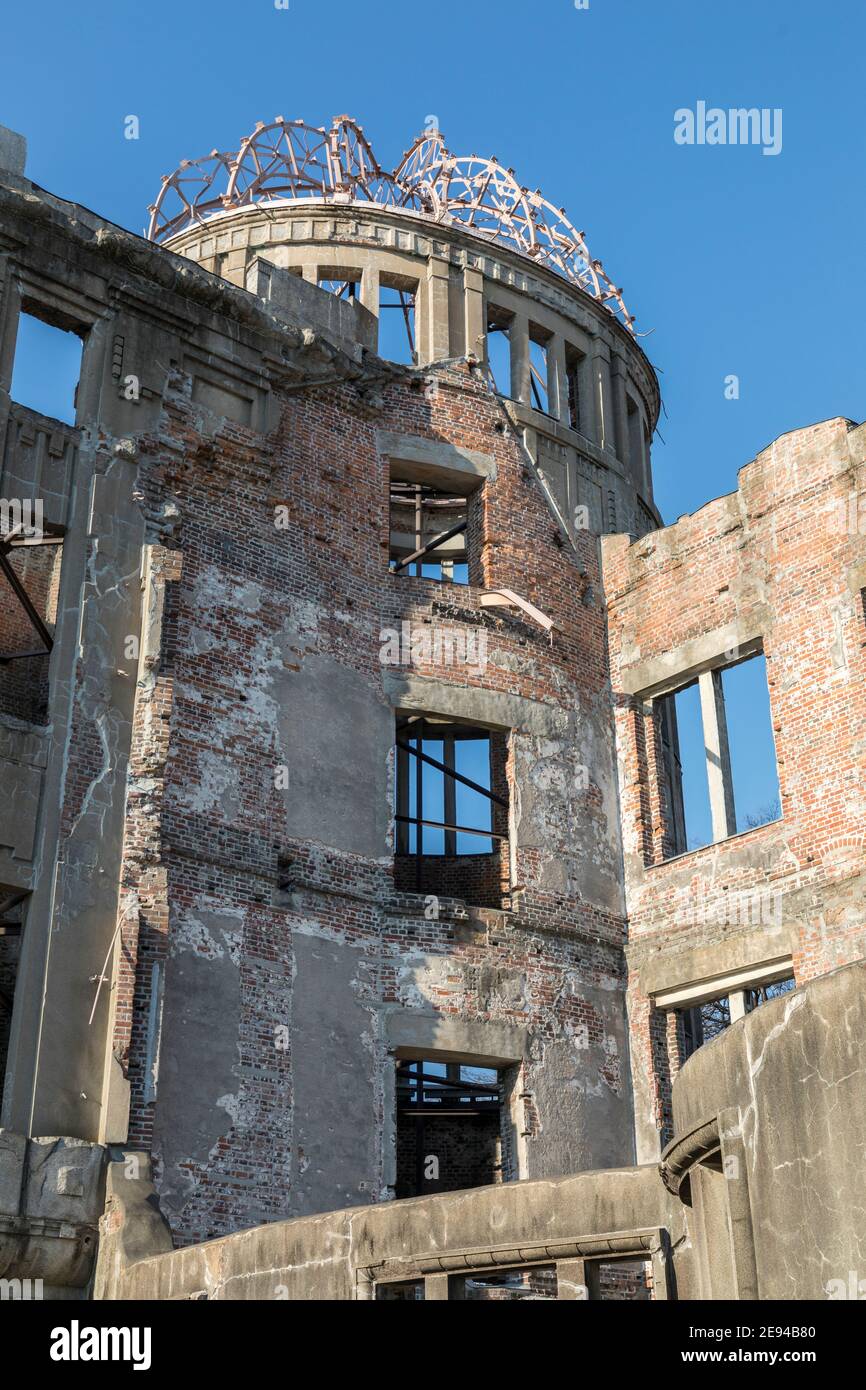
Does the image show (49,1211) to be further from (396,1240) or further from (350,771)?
(350,771)

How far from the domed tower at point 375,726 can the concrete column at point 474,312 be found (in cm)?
5

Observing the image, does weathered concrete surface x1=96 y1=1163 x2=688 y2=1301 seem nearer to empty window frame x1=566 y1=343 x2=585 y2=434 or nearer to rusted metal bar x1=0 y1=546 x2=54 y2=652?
rusted metal bar x1=0 y1=546 x2=54 y2=652

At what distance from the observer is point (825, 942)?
15188 mm

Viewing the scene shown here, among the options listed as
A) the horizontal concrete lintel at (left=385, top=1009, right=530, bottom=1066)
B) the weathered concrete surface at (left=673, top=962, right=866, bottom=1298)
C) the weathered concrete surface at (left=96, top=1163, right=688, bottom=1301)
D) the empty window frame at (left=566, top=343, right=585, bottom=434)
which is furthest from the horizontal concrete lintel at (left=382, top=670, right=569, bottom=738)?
the weathered concrete surface at (left=673, top=962, right=866, bottom=1298)

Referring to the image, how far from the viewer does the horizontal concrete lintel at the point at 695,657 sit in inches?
676

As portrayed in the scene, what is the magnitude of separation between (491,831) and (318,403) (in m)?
5.34

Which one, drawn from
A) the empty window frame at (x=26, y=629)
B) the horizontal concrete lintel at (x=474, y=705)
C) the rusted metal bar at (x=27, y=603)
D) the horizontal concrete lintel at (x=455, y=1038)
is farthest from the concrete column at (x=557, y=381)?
the horizontal concrete lintel at (x=455, y=1038)

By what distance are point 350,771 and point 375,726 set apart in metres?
0.69

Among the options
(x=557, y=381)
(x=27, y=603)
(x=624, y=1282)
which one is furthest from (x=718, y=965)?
(x=557, y=381)

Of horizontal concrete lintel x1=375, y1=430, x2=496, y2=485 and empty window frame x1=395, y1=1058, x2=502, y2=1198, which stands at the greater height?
horizontal concrete lintel x1=375, y1=430, x2=496, y2=485

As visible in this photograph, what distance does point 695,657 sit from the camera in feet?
58.1

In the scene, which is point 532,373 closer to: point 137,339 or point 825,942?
point 137,339

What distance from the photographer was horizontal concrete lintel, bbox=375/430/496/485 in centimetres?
1836

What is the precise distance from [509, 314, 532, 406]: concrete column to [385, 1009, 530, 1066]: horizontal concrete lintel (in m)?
8.53
